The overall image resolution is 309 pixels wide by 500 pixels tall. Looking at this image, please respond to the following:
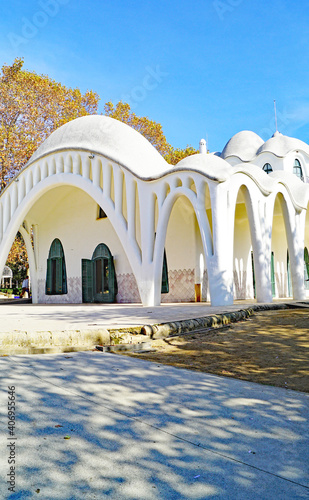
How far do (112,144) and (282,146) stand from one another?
11.8m

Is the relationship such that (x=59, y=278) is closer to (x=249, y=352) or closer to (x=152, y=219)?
(x=152, y=219)

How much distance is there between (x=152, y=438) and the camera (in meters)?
2.44

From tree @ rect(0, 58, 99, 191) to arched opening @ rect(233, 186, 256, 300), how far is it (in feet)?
43.1

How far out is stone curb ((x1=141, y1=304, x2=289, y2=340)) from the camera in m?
6.25

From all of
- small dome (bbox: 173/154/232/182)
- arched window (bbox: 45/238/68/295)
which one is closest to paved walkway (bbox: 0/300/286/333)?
small dome (bbox: 173/154/232/182)

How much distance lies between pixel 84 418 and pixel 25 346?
2804 mm

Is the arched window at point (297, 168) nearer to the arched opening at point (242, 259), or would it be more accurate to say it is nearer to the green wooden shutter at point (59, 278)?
the arched opening at point (242, 259)

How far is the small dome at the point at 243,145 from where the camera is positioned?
23.9 metres

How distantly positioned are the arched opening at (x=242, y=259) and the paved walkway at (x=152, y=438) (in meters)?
13.1

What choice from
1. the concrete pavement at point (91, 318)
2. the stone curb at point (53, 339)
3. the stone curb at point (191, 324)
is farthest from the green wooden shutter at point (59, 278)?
the stone curb at point (53, 339)

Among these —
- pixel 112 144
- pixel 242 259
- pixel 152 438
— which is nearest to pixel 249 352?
pixel 152 438

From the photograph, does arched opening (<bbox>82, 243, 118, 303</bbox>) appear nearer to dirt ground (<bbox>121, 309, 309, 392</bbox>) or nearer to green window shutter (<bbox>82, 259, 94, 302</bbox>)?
green window shutter (<bbox>82, 259, 94, 302</bbox>)

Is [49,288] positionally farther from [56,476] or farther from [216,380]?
[56,476]

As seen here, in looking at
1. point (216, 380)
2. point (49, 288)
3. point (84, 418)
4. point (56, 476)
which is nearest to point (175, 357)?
point (216, 380)
